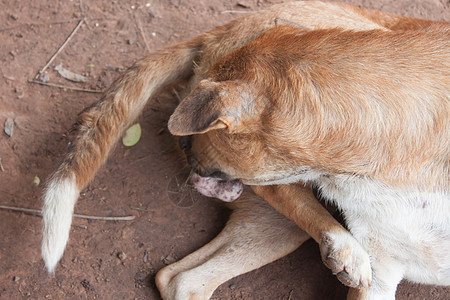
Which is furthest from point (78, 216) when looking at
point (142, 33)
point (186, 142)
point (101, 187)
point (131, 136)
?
point (142, 33)

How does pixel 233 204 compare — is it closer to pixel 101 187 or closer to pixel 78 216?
pixel 101 187

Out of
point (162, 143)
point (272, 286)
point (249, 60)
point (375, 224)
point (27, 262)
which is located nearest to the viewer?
point (249, 60)

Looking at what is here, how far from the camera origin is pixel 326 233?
3.19 m

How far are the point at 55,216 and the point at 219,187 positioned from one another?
4.21 feet

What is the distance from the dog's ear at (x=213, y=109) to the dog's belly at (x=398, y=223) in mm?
907

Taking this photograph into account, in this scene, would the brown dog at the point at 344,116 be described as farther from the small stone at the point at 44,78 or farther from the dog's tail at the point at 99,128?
the small stone at the point at 44,78

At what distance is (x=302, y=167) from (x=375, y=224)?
0.77 m

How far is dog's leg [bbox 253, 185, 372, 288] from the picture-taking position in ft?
10.2

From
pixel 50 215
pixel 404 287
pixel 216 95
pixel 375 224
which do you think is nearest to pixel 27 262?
pixel 50 215

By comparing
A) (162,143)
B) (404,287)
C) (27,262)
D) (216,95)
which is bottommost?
→ (27,262)

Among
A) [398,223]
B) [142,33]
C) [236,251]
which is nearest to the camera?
[398,223]

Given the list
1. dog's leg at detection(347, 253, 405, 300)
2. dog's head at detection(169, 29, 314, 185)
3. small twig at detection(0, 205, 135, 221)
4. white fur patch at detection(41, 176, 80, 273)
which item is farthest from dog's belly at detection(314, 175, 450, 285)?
white fur patch at detection(41, 176, 80, 273)

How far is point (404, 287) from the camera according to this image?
3941 mm

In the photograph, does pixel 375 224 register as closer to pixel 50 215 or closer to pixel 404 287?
pixel 404 287
